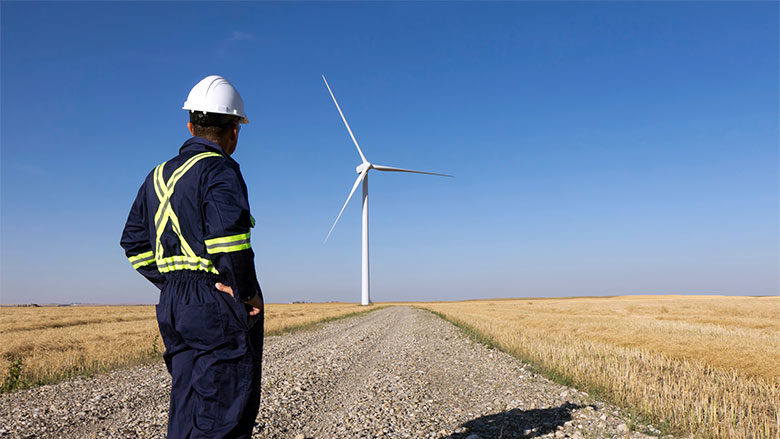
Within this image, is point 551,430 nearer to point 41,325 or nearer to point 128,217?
point 128,217

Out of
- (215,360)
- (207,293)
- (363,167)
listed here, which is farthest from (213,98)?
(363,167)

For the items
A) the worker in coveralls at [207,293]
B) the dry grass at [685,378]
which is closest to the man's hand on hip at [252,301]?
the worker in coveralls at [207,293]

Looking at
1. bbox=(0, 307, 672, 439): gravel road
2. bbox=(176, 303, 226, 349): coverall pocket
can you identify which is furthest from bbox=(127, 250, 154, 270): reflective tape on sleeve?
bbox=(0, 307, 672, 439): gravel road

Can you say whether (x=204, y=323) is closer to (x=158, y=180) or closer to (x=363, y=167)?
(x=158, y=180)

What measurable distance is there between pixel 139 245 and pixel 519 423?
6001 mm

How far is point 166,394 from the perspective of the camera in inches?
344

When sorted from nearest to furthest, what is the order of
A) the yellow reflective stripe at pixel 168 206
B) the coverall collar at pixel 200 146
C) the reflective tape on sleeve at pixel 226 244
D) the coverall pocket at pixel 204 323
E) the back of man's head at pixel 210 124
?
the reflective tape on sleeve at pixel 226 244, the coverall pocket at pixel 204 323, the yellow reflective stripe at pixel 168 206, the coverall collar at pixel 200 146, the back of man's head at pixel 210 124

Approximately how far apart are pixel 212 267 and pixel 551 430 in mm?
5683

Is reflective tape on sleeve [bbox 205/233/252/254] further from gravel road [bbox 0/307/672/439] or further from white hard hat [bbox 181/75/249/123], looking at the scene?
gravel road [bbox 0/307/672/439]

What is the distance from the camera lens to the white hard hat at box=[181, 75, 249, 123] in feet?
11.1

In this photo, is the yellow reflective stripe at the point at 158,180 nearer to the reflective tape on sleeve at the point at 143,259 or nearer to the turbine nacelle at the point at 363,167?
the reflective tape on sleeve at the point at 143,259

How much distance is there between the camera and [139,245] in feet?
12.0

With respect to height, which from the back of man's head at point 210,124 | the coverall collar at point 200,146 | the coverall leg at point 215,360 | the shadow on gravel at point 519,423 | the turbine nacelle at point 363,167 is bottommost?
the shadow on gravel at point 519,423

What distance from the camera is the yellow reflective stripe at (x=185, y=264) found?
3.04m
